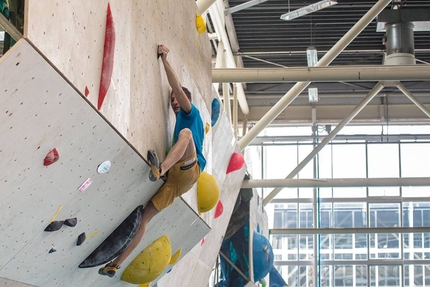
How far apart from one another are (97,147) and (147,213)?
2.03 meters

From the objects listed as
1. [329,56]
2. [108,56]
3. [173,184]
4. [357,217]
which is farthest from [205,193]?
[357,217]

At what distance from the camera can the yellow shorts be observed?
26.0 ft

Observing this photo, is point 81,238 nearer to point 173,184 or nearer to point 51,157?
point 173,184

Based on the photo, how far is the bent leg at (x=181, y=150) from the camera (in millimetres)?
7686

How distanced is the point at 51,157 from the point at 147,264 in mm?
3570

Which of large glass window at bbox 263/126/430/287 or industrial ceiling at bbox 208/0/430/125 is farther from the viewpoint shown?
large glass window at bbox 263/126/430/287

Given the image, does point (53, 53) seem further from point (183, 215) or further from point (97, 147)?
point (183, 215)

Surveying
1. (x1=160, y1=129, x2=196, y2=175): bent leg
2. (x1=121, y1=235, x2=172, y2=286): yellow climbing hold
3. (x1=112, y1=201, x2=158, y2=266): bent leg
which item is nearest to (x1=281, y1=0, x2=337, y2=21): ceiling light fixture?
(x1=121, y1=235, x2=172, y2=286): yellow climbing hold

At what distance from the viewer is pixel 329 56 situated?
49.6ft

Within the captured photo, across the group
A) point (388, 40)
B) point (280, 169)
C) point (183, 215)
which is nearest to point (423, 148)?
point (280, 169)

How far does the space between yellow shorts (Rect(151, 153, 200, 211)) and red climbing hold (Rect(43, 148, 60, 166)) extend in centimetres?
239

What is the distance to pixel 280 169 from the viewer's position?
30.4 metres

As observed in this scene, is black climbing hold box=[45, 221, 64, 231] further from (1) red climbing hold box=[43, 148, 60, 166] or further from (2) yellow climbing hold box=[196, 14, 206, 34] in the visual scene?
(2) yellow climbing hold box=[196, 14, 206, 34]

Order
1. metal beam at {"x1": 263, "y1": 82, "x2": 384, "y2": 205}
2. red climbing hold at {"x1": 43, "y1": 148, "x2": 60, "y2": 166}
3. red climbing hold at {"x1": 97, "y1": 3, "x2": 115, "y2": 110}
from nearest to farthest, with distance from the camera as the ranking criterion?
red climbing hold at {"x1": 43, "y1": 148, "x2": 60, "y2": 166} → red climbing hold at {"x1": 97, "y1": 3, "x2": 115, "y2": 110} → metal beam at {"x1": 263, "y1": 82, "x2": 384, "y2": 205}
